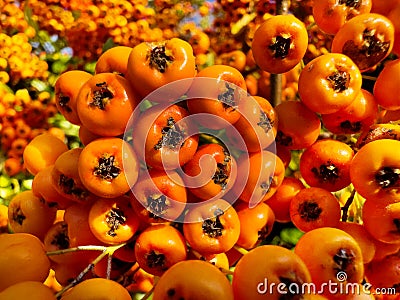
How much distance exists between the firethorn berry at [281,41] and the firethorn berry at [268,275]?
0.35 m

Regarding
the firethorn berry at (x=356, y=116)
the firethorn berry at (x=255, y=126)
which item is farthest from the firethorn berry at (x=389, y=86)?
the firethorn berry at (x=255, y=126)

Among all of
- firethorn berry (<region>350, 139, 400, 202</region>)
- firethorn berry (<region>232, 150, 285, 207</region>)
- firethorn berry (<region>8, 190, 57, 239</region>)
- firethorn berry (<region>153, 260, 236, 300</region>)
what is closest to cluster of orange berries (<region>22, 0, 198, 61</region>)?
firethorn berry (<region>8, 190, 57, 239</region>)

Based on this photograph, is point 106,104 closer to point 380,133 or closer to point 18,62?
point 380,133

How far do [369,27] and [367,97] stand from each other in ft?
0.44

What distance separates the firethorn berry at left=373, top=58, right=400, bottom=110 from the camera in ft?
2.60

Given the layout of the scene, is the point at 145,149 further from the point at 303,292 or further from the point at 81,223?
the point at 303,292

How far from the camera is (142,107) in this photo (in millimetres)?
710

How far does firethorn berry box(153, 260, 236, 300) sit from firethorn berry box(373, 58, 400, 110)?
0.48 m

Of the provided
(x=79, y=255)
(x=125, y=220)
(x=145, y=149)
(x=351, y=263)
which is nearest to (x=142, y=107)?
(x=145, y=149)

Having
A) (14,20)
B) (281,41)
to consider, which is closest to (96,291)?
(281,41)

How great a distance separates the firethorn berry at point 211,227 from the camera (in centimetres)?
71

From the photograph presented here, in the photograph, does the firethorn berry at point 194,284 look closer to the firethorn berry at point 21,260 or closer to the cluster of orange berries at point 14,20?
the firethorn berry at point 21,260

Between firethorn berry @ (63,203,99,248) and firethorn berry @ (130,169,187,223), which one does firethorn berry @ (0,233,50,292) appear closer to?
firethorn berry @ (63,203,99,248)

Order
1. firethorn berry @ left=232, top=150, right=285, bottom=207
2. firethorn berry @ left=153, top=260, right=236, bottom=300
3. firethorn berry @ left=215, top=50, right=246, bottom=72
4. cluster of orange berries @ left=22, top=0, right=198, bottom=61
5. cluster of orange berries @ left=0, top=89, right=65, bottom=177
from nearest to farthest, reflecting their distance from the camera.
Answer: firethorn berry @ left=153, top=260, right=236, bottom=300
firethorn berry @ left=232, top=150, right=285, bottom=207
firethorn berry @ left=215, top=50, right=246, bottom=72
cluster of orange berries @ left=0, top=89, right=65, bottom=177
cluster of orange berries @ left=22, top=0, right=198, bottom=61
